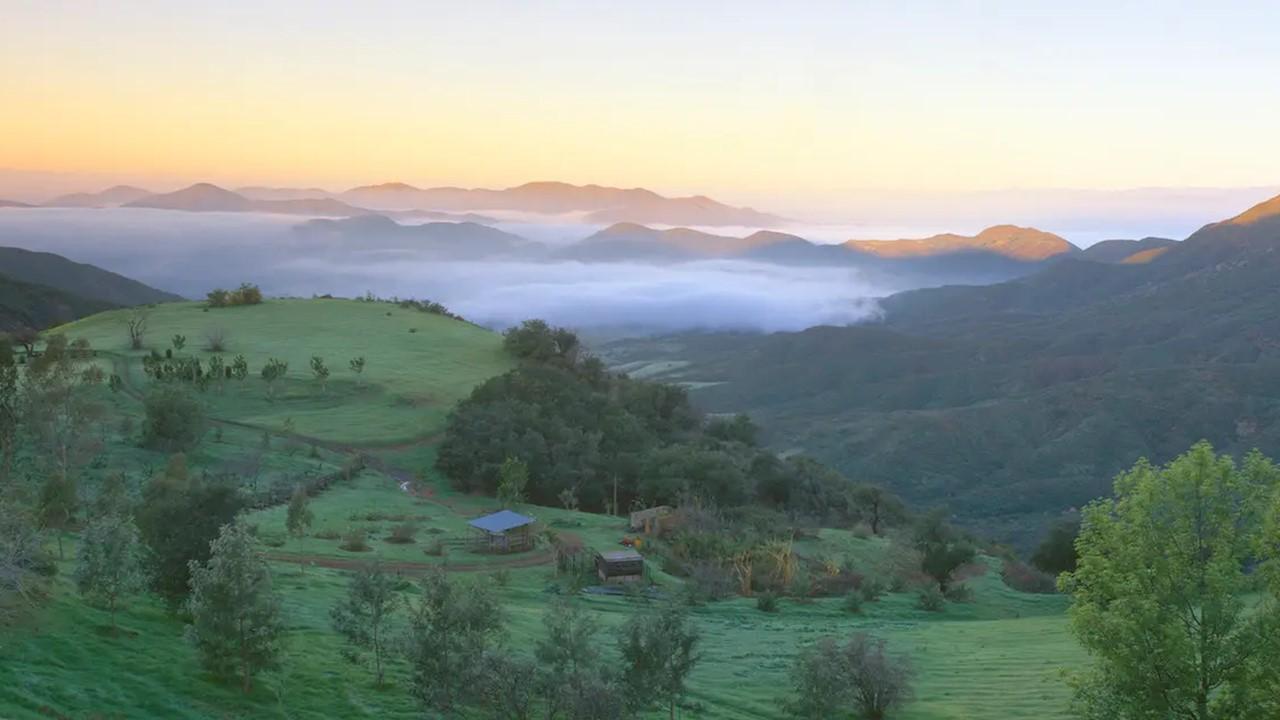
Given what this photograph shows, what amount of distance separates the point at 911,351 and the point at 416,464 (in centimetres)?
15295

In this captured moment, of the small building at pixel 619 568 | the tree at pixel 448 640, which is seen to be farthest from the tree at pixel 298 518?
the tree at pixel 448 640

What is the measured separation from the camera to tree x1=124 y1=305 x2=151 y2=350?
7694 centimetres

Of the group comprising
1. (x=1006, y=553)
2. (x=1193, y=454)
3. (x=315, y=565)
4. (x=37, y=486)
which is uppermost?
(x=1193, y=454)

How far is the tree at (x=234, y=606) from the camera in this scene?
1861 cm

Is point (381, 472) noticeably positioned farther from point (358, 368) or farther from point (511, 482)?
point (358, 368)

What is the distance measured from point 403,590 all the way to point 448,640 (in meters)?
10.3

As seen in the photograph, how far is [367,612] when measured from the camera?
21578mm

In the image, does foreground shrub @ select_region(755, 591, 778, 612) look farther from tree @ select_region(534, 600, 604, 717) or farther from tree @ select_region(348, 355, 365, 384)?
tree @ select_region(348, 355, 365, 384)

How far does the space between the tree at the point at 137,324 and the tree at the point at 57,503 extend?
169 ft

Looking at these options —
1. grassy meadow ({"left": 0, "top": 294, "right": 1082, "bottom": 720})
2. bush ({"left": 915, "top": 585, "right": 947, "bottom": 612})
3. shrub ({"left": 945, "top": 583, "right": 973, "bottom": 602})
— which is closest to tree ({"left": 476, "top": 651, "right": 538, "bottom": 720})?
grassy meadow ({"left": 0, "top": 294, "right": 1082, "bottom": 720})

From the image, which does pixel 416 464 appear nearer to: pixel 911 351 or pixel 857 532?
pixel 857 532

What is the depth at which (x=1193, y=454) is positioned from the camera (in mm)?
16266

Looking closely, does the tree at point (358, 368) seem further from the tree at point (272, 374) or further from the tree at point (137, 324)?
the tree at point (137, 324)

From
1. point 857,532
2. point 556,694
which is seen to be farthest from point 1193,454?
point 857,532
